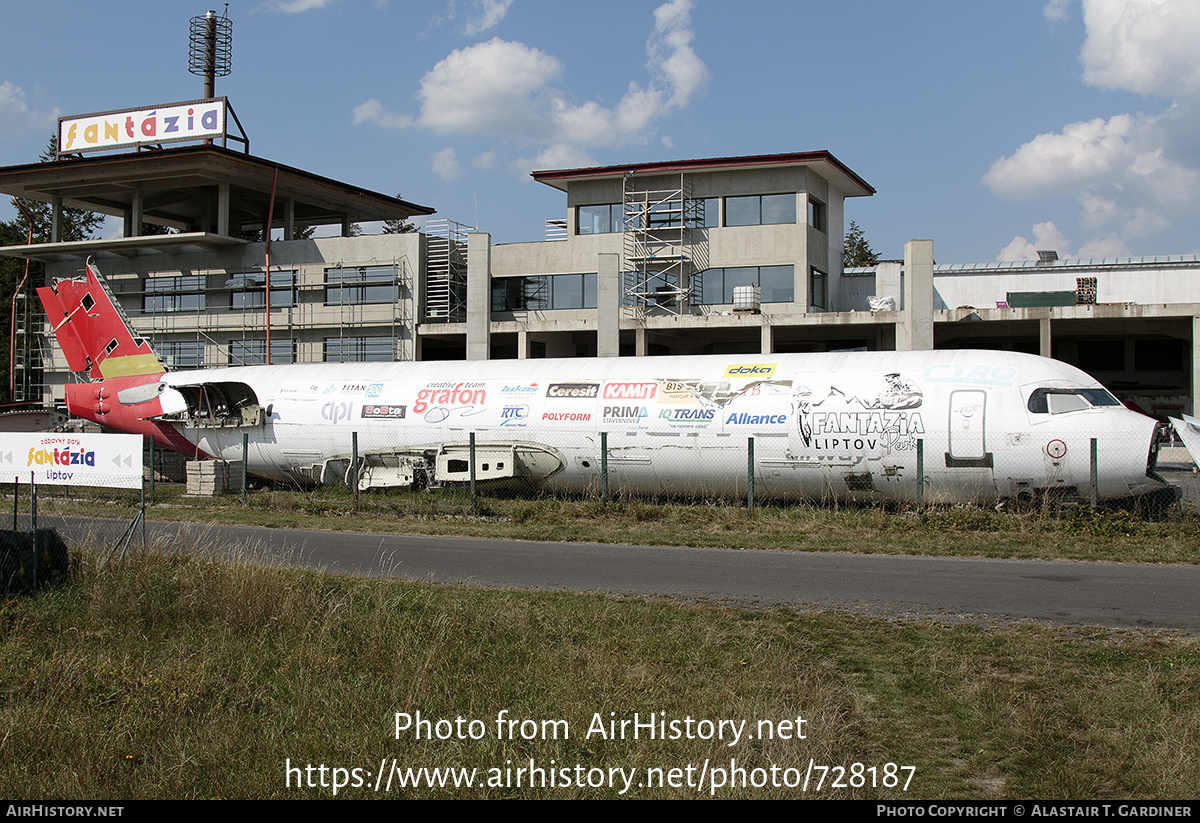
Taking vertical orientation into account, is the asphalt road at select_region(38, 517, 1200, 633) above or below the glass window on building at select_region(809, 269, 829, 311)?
below

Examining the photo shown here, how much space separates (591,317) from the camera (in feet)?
137

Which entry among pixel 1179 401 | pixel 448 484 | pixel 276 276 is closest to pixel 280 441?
pixel 448 484

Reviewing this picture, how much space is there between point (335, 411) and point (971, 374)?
15.1 meters

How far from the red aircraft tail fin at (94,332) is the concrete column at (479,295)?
1556cm

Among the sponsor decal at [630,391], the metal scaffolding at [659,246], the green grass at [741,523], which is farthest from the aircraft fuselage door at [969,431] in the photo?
the metal scaffolding at [659,246]

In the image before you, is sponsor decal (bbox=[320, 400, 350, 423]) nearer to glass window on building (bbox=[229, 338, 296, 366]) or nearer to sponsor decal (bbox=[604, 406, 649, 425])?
sponsor decal (bbox=[604, 406, 649, 425])

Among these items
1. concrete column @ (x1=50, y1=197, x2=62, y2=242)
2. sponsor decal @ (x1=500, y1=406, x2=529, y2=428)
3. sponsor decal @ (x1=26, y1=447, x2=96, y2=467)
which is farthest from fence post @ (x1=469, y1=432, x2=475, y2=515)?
concrete column @ (x1=50, y1=197, x2=62, y2=242)

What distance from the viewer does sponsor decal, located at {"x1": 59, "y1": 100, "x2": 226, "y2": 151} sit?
44906 millimetres

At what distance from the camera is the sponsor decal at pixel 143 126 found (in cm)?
4491

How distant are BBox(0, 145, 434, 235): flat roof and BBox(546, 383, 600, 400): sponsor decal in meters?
27.7

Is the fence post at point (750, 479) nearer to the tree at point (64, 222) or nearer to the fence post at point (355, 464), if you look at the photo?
the fence post at point (355, 464)

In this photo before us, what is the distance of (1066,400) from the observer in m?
17.8

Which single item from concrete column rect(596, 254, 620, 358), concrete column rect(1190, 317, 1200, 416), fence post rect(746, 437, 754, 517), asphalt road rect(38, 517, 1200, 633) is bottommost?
asphalt road rect(38, 517, 1200, 633)
